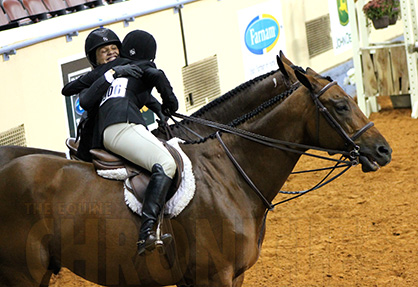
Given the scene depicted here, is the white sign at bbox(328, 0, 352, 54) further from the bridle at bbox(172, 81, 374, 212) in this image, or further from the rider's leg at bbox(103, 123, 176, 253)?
the rider's leg at bbox(103, 123, 176, 253)

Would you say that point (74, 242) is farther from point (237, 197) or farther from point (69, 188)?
point (237, 197)

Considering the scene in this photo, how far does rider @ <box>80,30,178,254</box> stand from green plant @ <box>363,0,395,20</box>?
26.5ft

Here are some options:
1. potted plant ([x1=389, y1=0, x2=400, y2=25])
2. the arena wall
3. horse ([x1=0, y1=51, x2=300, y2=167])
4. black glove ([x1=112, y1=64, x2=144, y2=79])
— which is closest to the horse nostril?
black glove ([x1=112, y1=64, x2=144, y2=79])

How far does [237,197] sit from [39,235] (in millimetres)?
1367

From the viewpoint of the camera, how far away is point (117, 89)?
4523mm

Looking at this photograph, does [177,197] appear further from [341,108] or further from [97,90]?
[341,108]

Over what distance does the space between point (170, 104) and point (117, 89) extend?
0.43 metres

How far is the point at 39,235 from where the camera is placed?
177 inches

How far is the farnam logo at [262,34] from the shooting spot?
1102 centimetres

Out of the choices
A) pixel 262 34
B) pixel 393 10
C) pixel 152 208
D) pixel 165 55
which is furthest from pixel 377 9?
pixel 152 208

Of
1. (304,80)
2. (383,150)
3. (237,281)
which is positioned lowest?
(237,281)

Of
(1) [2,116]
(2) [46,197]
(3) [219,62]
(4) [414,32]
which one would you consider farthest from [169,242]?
(4) [414,32]

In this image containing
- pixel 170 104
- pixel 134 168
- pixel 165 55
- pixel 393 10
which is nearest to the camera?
→ pixel 134 168

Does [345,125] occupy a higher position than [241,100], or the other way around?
[345,125]
